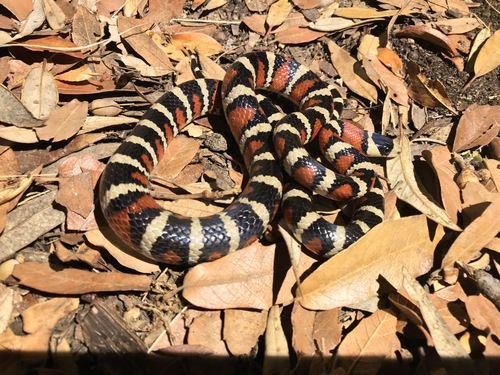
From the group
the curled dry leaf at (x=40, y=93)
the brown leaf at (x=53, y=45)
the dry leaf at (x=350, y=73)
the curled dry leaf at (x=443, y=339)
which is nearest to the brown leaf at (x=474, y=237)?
the curled dry leaf at (x=443, y=339)

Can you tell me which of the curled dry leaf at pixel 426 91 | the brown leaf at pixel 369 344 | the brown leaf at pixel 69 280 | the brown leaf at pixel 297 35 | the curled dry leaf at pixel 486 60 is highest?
the brown leaf at pixel 297 35

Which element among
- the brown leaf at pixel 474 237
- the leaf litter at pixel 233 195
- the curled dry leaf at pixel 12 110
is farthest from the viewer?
the curled dry leaf at pixel 12 110

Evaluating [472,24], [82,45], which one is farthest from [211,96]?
[472,24]

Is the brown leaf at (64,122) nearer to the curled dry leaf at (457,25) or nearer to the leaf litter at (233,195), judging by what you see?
the leaf litter at (233,195)

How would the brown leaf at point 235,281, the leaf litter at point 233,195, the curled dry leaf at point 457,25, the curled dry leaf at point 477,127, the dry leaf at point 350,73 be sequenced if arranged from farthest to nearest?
the curled dry leaf at point 457,25 → the dry leaf at point 350,73 → the curled dry leaf at point 477,127 → the brown leaf at point 235,281 → the leaf litter at point 233,195

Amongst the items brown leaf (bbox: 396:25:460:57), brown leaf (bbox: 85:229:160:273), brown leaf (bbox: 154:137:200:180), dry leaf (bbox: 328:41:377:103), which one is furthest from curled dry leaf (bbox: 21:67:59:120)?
brown leaf (bbox: 396:25:460:57)
